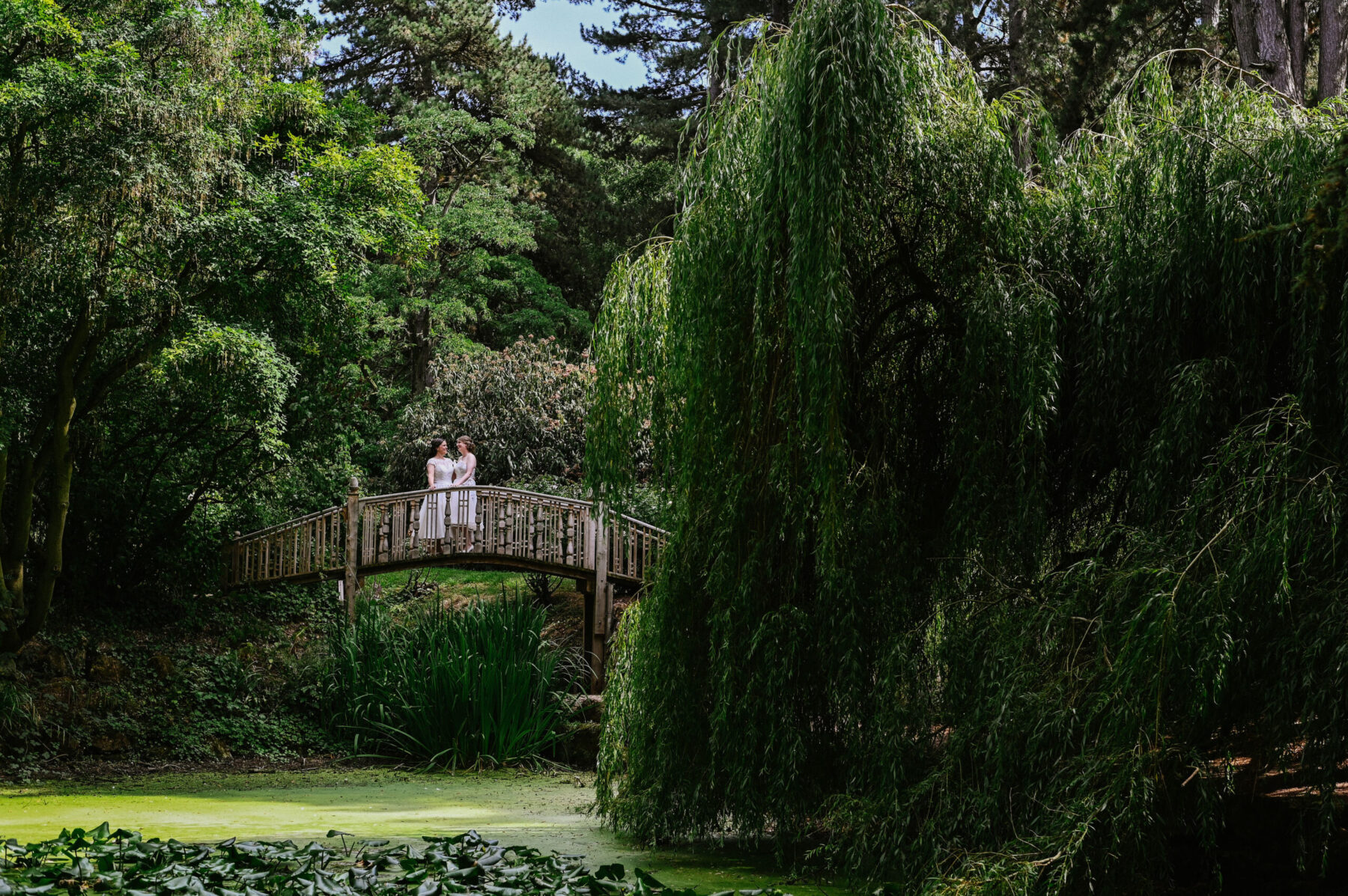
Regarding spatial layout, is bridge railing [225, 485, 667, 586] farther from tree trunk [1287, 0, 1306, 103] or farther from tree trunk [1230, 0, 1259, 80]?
tree trunk [1287, 0, 1306, 103]

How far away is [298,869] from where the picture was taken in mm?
5215

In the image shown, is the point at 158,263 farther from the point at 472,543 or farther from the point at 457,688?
the point at 472,543

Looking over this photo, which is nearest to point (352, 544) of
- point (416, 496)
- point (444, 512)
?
point (416, 496)

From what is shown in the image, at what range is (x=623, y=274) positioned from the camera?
7133 millimetres

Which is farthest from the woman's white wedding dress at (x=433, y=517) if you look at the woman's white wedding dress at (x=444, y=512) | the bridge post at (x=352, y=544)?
the bridge post at (x=352, y=544)

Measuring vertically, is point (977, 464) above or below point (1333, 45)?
below

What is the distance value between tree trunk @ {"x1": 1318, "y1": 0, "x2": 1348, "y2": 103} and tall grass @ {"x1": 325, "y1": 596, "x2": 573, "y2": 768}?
935 cm

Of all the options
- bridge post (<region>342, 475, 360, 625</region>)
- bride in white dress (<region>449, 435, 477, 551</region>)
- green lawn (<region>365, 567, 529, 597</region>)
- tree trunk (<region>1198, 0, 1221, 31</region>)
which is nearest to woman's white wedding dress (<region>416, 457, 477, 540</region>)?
bride in white dress (<region>449, 435, 477, 551</region>)

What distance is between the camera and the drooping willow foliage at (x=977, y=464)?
459 centimetres

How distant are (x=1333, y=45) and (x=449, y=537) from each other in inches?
419

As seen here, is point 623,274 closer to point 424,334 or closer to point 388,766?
point 388,766

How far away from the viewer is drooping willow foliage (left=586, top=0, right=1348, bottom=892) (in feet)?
15.0

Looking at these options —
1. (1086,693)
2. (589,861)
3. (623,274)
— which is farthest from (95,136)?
(1086,693)

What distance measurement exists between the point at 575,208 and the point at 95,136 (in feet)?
59.0
